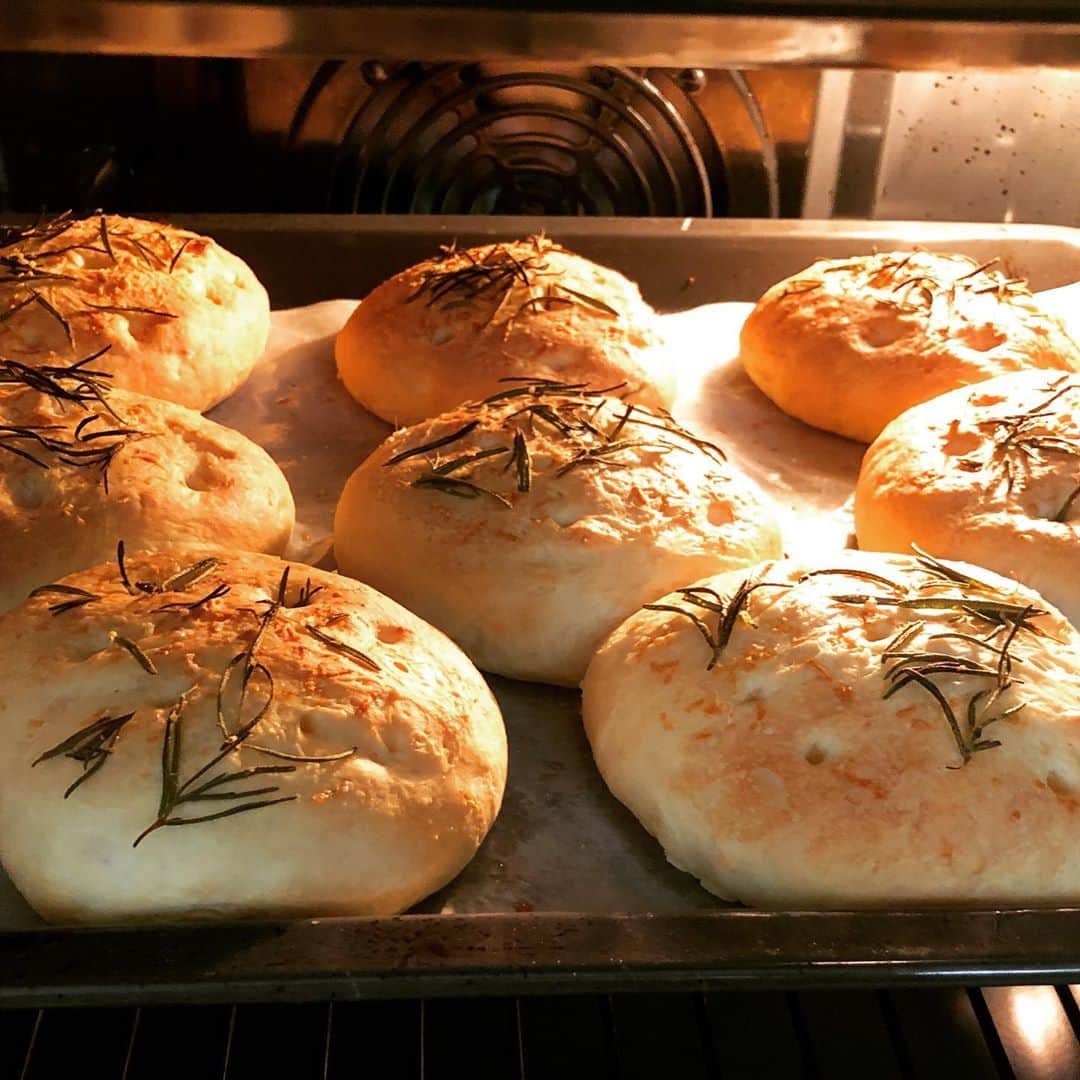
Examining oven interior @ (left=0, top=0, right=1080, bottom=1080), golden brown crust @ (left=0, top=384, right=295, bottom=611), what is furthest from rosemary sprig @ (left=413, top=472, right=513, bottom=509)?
oven interior @ (left=0, top=0, right=1080, bottom=1080)

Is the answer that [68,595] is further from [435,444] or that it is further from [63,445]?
[435,444]

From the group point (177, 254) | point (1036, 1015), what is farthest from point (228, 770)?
point (177, 254)

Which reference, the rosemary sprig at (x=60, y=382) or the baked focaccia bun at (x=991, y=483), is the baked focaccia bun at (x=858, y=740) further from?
the rosemary sprig at (x=60, y=382)

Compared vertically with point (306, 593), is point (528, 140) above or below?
above

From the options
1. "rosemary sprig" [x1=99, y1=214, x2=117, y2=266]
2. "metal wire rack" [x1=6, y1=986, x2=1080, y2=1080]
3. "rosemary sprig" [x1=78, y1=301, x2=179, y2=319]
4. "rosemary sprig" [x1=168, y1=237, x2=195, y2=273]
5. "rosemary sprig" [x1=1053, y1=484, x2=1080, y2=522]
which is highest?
"rosemary sprig" [x1=99, y1=214, x2=117, y2=266]

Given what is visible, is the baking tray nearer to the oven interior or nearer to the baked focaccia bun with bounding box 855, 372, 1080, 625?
the baked focaccia bun with bounding box 855, 372, 1080, 625
